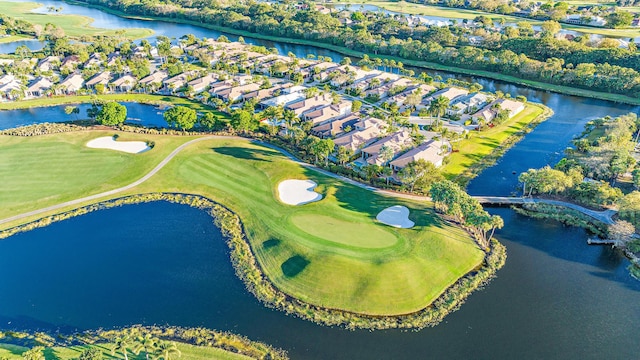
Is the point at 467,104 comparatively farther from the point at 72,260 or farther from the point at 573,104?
the point at 72,260

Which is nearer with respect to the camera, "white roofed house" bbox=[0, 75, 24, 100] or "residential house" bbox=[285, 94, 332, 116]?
"residential house" bbox=[285, 94, 332, 116]

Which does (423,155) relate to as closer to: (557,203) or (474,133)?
(474,133)

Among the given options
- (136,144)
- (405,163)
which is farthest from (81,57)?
(405,163)

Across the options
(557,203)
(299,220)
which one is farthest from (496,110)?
(299,220)

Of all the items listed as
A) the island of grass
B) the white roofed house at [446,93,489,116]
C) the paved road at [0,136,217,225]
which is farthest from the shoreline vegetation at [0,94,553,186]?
the island of grass

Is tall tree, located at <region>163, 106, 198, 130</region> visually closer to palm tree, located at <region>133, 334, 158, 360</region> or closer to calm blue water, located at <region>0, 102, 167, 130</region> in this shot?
calm blue water, located at <region>0, 102, 167, 130</region>

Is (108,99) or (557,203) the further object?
(108,99)
